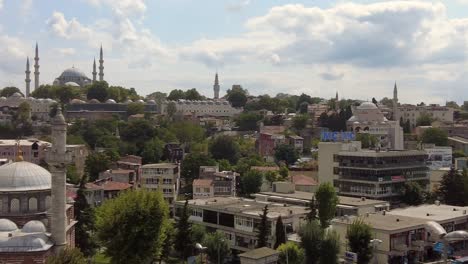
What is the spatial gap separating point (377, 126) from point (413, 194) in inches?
1195

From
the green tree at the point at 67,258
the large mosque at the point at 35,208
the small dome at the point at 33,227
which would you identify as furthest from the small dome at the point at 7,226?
the green tree at the point at 67,258

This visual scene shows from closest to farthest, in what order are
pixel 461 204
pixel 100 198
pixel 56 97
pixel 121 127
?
pixel 461 204
pixel 100 198
pixel 121 127
pixel 56 97

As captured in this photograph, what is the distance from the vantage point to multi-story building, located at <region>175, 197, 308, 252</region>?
32469 millimetres

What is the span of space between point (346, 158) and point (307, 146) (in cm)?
3252

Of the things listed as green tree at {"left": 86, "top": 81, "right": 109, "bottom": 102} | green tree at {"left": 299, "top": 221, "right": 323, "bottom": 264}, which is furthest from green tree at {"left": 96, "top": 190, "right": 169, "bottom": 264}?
green tree at {"left": 86, "top": 81, "right": 109, "bottom": 102}

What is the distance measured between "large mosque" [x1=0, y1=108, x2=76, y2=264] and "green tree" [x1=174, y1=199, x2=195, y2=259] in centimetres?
514

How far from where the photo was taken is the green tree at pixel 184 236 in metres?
29.7

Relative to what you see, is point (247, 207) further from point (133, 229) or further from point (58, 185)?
point (58, 185)

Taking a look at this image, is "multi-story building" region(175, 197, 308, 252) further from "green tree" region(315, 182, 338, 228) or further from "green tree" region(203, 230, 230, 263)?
"green tree" region(203, 230, 230, 263)

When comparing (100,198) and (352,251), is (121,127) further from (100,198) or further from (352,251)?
(352,251)

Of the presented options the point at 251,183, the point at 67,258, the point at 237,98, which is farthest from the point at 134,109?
the point at 67,258

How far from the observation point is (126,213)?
24.0m

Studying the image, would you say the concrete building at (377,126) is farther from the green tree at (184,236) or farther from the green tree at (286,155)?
the green tree at (184,236)

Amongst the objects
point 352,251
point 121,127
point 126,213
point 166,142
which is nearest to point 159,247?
point 126,213
